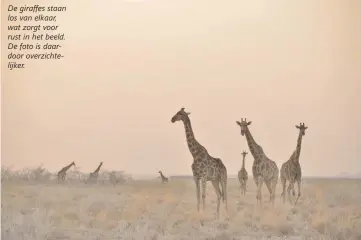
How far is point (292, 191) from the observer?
6.26 feet

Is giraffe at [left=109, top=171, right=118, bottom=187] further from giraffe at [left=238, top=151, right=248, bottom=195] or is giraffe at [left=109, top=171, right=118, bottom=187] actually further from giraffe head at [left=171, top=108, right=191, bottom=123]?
giraffe at [left=238, top=151, right=248, bottom=195]

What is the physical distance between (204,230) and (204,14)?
2.89ft

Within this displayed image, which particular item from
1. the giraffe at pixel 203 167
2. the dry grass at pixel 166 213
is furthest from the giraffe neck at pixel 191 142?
the dry grass at pixel 166 213

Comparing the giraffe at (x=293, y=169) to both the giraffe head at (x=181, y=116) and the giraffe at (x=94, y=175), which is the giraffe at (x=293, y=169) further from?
the giraffe at (x=94, y=175)

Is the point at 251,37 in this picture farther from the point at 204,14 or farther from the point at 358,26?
the point at 358,26

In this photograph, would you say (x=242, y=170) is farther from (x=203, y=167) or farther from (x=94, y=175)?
(x=94, y=175)

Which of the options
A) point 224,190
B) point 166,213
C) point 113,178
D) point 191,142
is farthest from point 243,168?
point 113,178

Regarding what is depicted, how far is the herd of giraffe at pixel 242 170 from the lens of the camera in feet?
6.27

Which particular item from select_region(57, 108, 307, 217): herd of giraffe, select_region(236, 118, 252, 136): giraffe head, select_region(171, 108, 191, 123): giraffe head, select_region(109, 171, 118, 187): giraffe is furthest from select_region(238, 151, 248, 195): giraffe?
select_region(109, 171, 118, 187): giraffe

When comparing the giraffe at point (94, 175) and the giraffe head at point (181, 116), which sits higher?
the giraffe head at point (181, 116)

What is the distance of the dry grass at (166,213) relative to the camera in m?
1.89

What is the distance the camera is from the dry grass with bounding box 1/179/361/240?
189 centimetres

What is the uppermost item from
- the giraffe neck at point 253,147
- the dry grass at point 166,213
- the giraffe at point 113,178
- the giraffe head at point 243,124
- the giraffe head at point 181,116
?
the giraffe head at point 181,116

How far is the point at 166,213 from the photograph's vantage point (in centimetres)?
191
